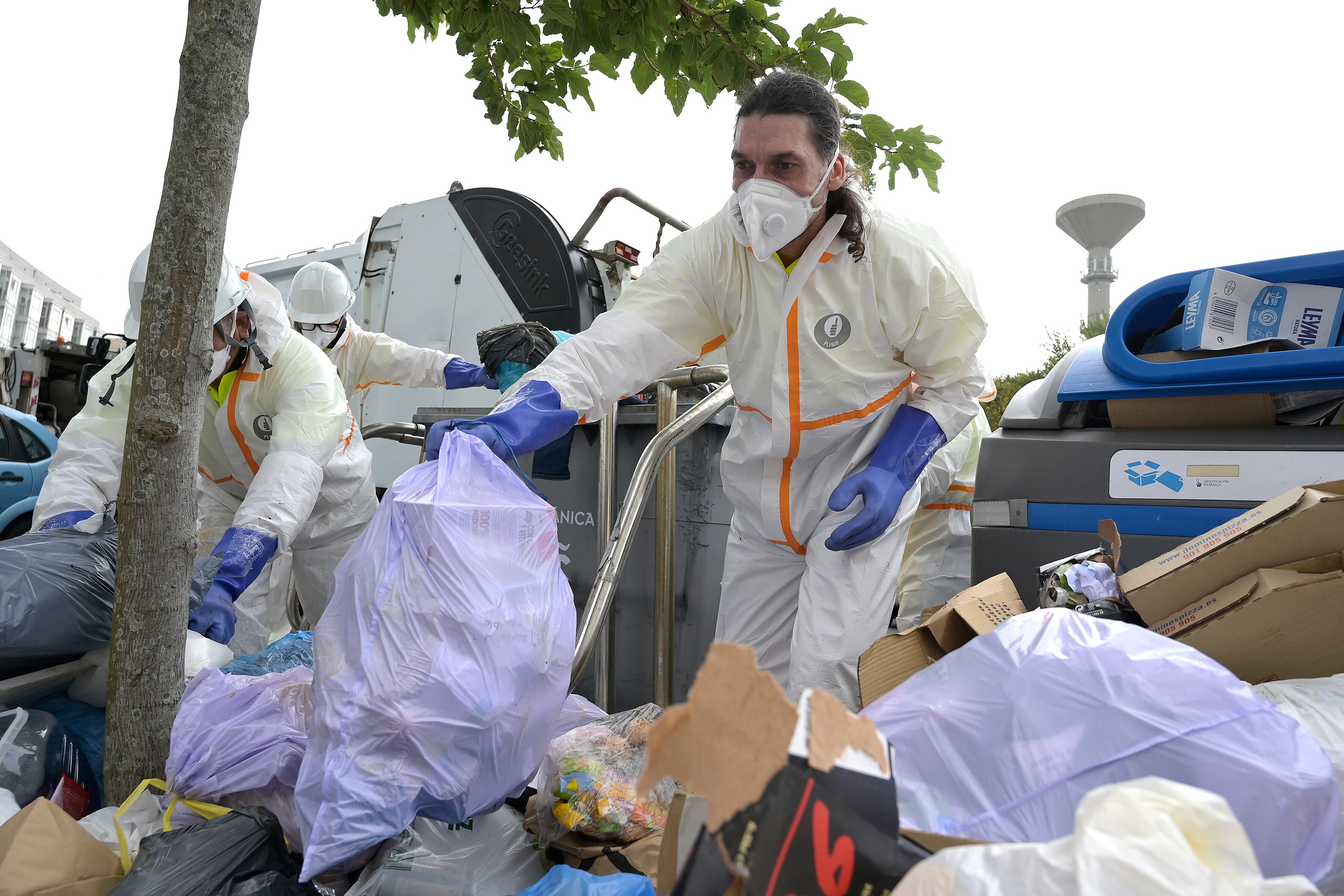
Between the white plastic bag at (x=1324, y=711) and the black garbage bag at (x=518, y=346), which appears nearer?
the white plastic bag at (x=1324, y=711)

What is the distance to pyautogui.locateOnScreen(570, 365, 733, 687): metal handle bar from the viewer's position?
76.8 inches

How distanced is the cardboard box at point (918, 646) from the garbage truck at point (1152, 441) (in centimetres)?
51

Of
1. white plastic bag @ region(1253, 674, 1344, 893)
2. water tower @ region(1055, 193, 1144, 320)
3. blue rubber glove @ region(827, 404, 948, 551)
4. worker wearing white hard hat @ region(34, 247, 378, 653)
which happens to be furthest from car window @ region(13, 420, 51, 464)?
water tower @ region(1055, 193, 1144, 320)

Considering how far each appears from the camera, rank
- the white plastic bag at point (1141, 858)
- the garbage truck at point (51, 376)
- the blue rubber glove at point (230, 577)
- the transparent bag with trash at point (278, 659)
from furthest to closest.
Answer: the garbage truck at point (51, 376) → the blue rubber glove at point (230, 577) → the transparent bag with trash at point (278, 659) → the white plastic bag at point (1141, 858)

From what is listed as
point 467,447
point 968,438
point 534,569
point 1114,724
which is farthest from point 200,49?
point 968,438

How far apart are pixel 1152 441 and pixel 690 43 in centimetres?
152

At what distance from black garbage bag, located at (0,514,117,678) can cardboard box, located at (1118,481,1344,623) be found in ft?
5.16

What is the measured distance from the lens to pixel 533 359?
10.4 feet

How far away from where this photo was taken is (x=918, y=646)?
4.62ft

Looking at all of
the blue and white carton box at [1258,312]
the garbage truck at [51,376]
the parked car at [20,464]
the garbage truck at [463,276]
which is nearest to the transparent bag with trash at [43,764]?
the blue and white carton box at [1258,312]

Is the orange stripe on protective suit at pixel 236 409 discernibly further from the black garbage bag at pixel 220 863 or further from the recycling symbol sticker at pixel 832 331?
the recycling symbol sticker at pixel 832 331

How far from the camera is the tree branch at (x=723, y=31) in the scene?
2.24 metres

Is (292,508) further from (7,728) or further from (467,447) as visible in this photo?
(467,447)

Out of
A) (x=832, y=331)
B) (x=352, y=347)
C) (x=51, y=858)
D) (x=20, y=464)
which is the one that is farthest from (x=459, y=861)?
(x=20, y=464)
